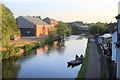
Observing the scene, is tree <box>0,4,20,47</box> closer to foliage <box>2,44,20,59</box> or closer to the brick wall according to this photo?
foliage <box>2,44,20,59</box>

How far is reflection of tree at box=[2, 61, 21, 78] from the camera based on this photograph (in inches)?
648

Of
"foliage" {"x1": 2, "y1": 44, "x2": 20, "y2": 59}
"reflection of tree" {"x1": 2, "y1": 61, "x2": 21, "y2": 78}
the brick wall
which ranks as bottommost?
"reflection of tree" {"x1": 2, "y1": 61, "x2": 21, "y2": 78}

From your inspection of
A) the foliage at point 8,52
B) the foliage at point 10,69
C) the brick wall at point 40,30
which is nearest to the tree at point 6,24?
the foliage at point 8,52

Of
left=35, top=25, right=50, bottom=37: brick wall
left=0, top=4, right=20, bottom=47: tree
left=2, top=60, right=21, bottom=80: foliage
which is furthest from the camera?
left=35, top=25, right=50, bottom=37: brick wall

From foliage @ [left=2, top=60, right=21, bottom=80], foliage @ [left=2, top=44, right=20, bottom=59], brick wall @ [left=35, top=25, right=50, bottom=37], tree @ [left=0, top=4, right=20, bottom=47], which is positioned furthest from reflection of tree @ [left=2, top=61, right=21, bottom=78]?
brick wall @ [left=35, top=25, right=50, bottom=37]

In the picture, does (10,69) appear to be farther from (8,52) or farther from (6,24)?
(6,24)

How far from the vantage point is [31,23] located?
51.6 metres

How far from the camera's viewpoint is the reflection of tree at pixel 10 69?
16466 mm

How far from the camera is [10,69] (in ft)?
60.7

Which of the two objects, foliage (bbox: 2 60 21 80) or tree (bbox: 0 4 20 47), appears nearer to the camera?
foliage (bbox: 2 60 21 80)

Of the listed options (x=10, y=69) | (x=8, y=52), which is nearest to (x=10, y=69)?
(x=10, y=69)

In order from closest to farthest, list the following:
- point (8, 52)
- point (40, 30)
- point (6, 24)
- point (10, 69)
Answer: point (10, 69) < point (6, 24) < point (8, 52) < point (40, 30)

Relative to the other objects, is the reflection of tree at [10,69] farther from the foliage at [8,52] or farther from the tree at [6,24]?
the tree at [6,24]

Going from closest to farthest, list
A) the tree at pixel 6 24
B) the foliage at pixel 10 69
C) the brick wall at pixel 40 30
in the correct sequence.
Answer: the foliage at pixel 10 69
the tree at pixel 6 24
the brick wall at pixel 40 30
